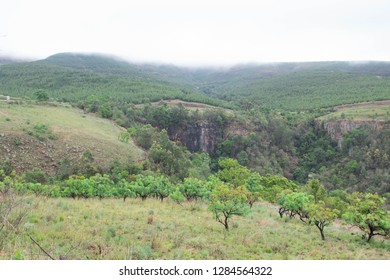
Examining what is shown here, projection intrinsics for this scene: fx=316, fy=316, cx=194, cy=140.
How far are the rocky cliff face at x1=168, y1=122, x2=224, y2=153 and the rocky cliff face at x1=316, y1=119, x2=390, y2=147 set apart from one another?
97.0 ft

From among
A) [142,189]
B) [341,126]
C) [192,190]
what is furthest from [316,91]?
[142,189]

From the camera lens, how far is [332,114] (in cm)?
8988

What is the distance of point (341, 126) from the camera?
8381cm

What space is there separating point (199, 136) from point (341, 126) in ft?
124

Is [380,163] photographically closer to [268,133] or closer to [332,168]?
[332,168]

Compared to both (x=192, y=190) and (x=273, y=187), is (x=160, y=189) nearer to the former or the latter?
(x=192, y=190)

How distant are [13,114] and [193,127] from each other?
47801 millimetres

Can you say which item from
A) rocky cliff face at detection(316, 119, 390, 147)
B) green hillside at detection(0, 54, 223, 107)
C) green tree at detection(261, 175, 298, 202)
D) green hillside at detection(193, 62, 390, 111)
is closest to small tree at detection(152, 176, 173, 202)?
green tree at detection(261, 175, 298, 202)

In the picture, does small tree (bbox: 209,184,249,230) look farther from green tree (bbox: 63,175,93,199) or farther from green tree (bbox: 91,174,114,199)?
green tree (bbox: 63,175,93,199)

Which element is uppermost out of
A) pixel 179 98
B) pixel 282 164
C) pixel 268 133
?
pixel 179 98

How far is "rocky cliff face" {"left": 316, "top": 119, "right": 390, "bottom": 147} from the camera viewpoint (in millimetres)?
79281

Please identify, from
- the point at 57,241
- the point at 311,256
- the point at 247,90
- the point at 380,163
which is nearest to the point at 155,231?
the point at 57,241

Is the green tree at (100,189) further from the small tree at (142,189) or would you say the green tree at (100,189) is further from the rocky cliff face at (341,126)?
the rocky cliff face at (341,126)

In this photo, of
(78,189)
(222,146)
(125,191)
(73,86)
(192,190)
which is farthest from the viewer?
(73,86)
